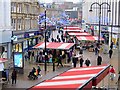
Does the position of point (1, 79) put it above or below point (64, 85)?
below

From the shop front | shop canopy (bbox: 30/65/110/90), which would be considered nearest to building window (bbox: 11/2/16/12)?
the shop front

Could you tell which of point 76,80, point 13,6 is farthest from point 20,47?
point 76,80

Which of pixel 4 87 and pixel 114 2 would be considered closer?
pixel 4 87

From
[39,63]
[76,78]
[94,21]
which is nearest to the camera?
[76,78]

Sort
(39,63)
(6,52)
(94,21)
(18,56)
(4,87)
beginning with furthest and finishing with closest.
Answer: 1. (94,21)
2. (39,63)
3. (6,52)
4. (18,56)
5. (4,87)

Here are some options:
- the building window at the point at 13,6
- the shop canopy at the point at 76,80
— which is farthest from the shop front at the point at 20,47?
the shop canopy at the point at 76,80

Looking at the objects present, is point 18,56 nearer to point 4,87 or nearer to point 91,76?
point 4,87

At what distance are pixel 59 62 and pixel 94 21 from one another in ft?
187

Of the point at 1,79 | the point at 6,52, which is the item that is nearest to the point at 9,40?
the point at 6,52

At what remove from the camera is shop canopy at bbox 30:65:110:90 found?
12172 mm

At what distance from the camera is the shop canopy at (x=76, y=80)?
12.2 m

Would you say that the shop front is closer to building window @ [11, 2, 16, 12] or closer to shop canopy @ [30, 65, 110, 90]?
building window @ [11, 2, 16, 12]

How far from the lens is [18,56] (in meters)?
27.4

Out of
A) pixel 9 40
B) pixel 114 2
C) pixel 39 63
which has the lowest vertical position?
pixel 39 63
